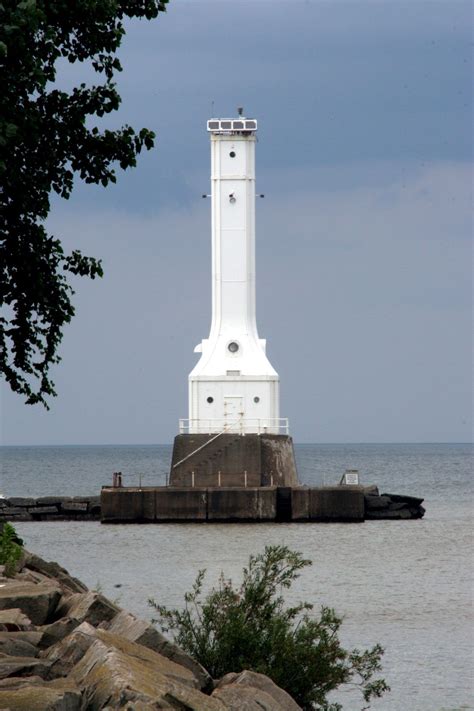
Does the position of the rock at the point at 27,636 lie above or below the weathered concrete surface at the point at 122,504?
below

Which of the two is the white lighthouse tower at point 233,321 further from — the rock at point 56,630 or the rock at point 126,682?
the rock at point 126,682

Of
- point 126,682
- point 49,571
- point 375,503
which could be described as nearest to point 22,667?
point 126,682

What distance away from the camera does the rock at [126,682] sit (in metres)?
9.35

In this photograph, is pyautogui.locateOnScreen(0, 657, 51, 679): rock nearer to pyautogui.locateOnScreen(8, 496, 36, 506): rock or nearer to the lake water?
the lake water

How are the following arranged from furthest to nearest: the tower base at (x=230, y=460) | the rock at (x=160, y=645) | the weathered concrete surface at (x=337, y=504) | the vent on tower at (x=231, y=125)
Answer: the vent on tower at (x=231, y=125)
the tower base at (x=230, y=460)
the weathered concrete surface at (x=337, y=504)
the rock at (x=160, y=645)

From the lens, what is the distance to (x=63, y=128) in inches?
573

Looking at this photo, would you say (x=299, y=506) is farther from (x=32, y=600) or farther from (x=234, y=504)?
(x=32, y=600)

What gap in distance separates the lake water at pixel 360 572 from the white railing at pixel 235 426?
3.18 meters

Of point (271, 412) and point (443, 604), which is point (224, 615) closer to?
point (443, 604)

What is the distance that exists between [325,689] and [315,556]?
73.9ft


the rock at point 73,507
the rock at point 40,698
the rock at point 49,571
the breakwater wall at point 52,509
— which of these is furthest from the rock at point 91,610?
the rock at point 73,507

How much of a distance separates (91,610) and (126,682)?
2.97 metres

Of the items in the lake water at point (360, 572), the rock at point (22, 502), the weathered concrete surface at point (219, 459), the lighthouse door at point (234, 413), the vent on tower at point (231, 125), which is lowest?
the lake water at point (360, 572)

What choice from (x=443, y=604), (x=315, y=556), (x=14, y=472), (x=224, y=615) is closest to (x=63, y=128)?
(x=224, y=615)
